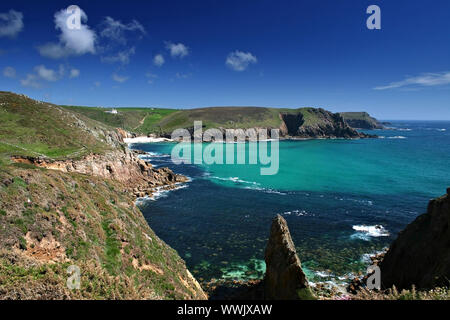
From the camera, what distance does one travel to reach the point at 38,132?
51.6 metres

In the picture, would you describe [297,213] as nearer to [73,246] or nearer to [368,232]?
[368,232]

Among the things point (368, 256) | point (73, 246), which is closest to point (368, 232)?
point (368, 256)

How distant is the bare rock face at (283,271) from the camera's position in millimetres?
16812

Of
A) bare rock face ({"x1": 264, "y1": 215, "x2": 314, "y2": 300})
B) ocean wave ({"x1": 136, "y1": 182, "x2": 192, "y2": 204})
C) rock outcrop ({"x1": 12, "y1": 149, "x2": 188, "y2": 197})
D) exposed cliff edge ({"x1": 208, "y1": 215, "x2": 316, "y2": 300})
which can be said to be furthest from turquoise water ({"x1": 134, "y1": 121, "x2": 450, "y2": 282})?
bare rock face ({"x1": 264, "y1": 215, "x2": 314, "y2": 300})

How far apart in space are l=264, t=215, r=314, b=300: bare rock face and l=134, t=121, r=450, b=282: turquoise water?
824 centimetres

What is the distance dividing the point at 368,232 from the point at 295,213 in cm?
1213

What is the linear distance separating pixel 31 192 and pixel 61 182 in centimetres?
361

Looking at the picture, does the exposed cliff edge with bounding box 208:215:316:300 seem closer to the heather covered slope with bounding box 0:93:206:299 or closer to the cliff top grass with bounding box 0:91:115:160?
the heather covered slope with bounding box 0:93:206:299

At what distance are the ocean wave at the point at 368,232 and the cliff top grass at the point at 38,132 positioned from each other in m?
51.4

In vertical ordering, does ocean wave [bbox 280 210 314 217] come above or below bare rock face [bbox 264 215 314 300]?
below

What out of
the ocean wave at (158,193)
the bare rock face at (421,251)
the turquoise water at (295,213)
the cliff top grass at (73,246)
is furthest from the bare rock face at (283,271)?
the ocean wave at (158,193)

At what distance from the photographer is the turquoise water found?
32000 millimetres
